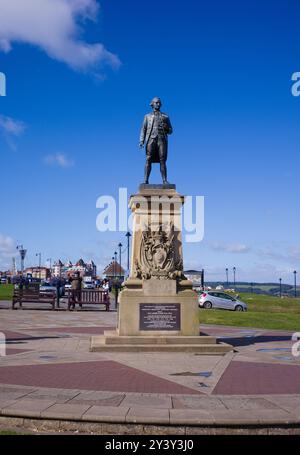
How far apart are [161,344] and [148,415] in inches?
255

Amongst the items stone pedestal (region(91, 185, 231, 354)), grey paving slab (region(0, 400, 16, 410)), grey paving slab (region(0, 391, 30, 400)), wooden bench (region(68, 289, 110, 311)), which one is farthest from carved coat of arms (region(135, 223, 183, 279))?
wooden bench (region(68, 289, 110, 311))

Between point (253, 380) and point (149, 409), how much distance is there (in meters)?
2.94

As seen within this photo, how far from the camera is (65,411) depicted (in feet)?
19.8

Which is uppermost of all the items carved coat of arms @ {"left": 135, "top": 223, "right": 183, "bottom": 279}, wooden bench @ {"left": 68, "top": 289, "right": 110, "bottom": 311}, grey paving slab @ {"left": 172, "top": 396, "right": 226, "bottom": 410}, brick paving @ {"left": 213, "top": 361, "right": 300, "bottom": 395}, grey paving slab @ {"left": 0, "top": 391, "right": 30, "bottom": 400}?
carved coat of arms @ {"left": 135, "top": 223, "right": 183, "bottom": 279}

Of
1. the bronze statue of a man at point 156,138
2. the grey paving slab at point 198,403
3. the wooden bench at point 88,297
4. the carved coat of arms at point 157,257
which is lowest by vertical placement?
the grey paving slab at point 198,403

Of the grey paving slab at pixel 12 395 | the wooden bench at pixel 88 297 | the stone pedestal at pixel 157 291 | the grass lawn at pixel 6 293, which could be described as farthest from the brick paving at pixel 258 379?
the grass lawn at pixel 6 293

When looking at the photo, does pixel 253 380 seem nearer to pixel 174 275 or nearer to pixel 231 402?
pixel 231 402

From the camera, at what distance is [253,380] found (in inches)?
339

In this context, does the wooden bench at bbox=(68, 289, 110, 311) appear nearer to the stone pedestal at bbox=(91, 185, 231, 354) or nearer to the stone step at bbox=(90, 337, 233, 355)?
the stone pedestal at bbox=(91, 185, 231, 354)

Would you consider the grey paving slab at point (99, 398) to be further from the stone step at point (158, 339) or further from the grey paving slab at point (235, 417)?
the stone step at point (158, 339)

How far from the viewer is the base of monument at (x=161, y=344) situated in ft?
39.6

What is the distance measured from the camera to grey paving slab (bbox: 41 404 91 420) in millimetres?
5902

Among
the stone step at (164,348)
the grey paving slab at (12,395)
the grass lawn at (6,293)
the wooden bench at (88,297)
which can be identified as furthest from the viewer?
the grass lawn at (6,293)
